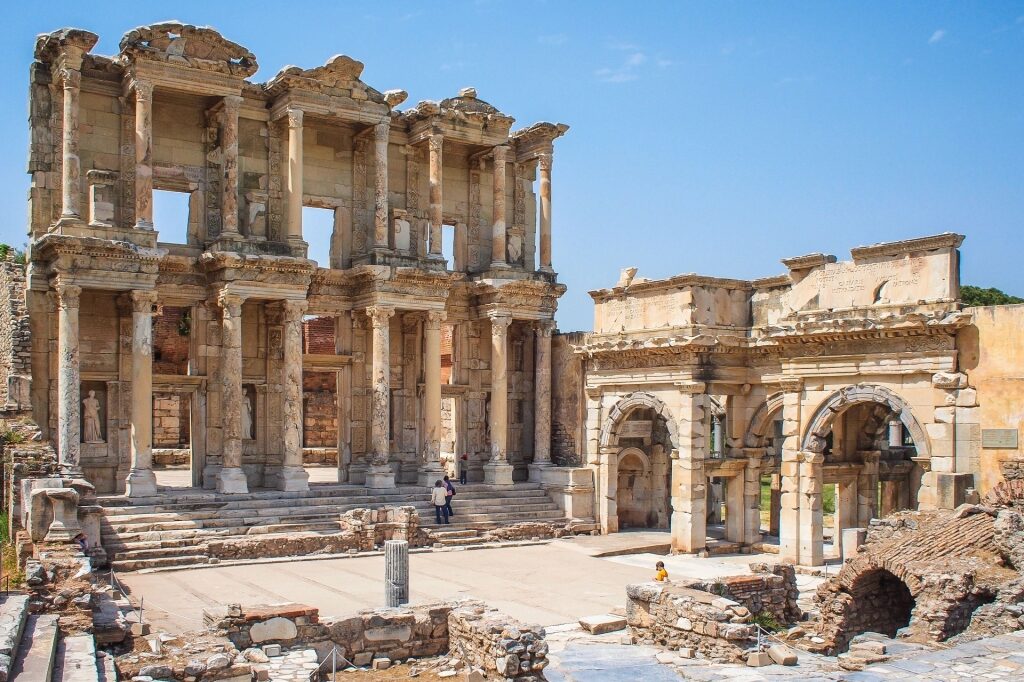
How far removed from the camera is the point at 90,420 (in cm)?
2467

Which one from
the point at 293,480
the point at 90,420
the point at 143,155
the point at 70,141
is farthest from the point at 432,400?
the point at 70,141

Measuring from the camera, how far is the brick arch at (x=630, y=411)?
83.4 ft

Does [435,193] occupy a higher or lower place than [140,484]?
higher

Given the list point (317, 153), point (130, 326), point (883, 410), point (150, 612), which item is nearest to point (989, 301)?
point (883, 410)

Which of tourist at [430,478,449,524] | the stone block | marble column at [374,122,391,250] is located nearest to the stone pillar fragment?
marble column at [374,122,391,250]

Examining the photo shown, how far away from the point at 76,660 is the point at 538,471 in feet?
61.0

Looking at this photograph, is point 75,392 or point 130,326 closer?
point 75,392

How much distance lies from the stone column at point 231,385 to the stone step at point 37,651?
1200 centimetres

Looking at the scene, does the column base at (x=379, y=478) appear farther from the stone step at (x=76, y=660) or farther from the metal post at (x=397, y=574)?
the stone step at (x=76, y=660)

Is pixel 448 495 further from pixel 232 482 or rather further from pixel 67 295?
pixel 67 295

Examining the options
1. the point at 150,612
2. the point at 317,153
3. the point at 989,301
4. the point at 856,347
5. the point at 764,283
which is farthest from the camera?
the point at 989,301

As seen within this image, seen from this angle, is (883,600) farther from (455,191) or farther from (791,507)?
(455,191)

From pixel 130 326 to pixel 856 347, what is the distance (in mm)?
16351

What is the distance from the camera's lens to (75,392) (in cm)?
2311
